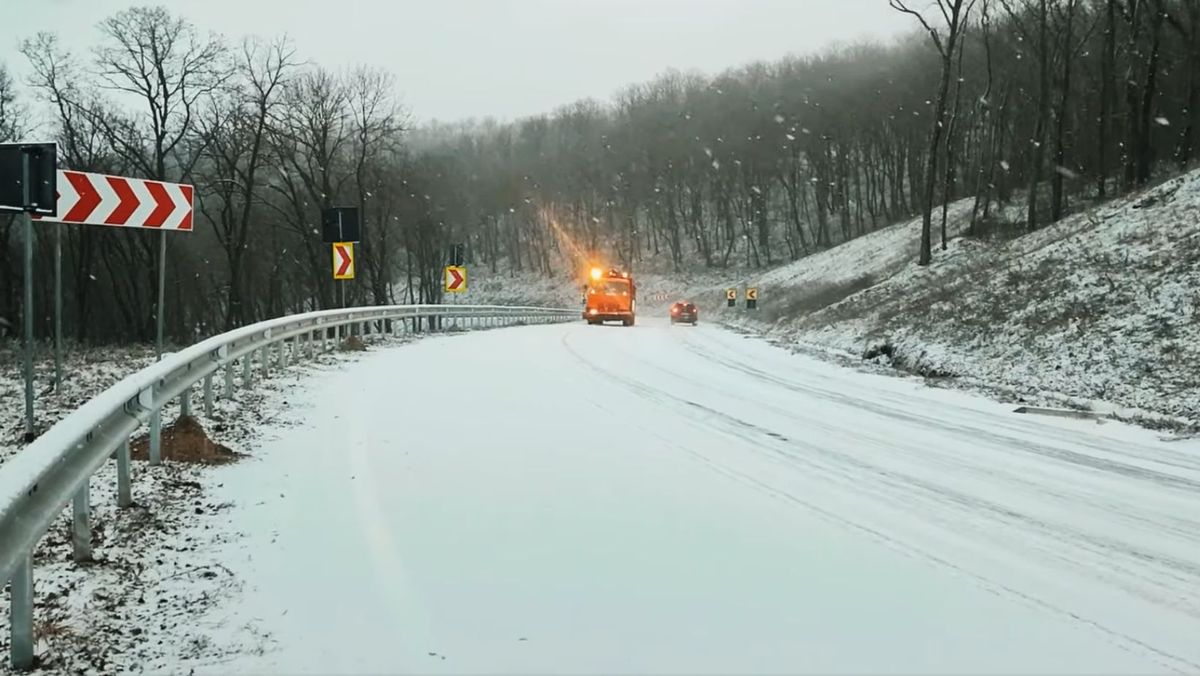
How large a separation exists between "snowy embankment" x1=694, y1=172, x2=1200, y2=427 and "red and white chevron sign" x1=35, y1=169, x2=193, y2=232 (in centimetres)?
1251

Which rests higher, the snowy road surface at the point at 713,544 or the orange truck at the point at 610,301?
the orange truck at the point at 610,301

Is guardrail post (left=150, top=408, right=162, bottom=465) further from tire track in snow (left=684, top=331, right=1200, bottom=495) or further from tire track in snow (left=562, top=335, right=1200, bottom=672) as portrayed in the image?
tire track in snow (left=684, top=331, right=1200, bottom=495)

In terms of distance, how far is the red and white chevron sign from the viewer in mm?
9898

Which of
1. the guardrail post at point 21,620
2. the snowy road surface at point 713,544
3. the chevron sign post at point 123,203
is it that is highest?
the chevron sign post at point 123,203

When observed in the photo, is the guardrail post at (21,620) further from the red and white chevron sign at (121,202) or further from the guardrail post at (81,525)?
the red and white chevron sign at (121,202)

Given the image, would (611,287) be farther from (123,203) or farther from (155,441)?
(155,441)

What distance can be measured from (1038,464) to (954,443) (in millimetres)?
1043

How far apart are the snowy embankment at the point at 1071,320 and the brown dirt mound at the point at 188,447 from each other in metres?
10.9

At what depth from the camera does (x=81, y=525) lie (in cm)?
491

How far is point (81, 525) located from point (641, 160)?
346ft

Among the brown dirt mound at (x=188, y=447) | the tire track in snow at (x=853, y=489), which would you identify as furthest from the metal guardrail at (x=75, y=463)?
the tire track in snow at (x=853, y=489)

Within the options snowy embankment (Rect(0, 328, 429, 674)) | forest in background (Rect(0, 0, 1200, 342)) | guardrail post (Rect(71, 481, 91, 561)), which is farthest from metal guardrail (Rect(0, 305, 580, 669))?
forest in background (Rect(0, 0, 1200, 342))

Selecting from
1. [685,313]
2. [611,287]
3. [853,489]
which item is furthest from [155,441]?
[685,313]

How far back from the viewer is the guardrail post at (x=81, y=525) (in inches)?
193
